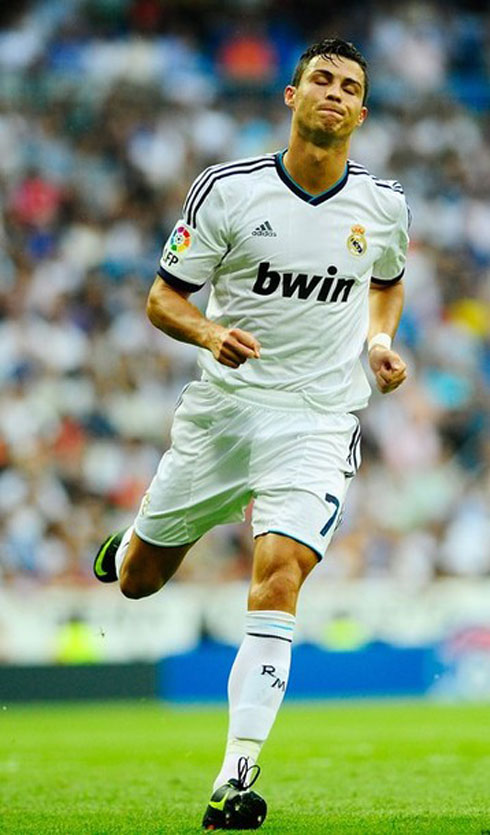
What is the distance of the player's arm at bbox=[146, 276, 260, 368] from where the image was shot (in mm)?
6145

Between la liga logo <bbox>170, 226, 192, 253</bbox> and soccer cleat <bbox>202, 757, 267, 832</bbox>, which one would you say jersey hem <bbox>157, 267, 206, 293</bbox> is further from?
soccer cleat <bbox>202, 757, 267, 832</bbox>

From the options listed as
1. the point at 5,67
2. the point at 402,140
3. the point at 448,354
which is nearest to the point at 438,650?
the point at 448,354

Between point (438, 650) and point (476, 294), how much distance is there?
198 inches

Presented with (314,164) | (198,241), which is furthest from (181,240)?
(314,164)

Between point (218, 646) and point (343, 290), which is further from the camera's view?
point (218, 646)

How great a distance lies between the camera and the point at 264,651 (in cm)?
626

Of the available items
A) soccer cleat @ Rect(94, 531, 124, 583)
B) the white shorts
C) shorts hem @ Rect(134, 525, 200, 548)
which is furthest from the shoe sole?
the white shorts

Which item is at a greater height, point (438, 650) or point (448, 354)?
point (448, 354)

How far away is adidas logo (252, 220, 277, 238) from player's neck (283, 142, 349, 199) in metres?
0.25

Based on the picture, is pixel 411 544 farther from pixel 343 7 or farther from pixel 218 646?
pixel 343 7

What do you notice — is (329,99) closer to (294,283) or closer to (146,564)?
(294,283)

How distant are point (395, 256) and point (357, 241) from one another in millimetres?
374

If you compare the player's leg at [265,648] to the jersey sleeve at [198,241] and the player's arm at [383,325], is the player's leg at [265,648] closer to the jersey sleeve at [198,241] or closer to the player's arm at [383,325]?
the player's arm at [383,325]

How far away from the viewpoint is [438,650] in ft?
55.5
